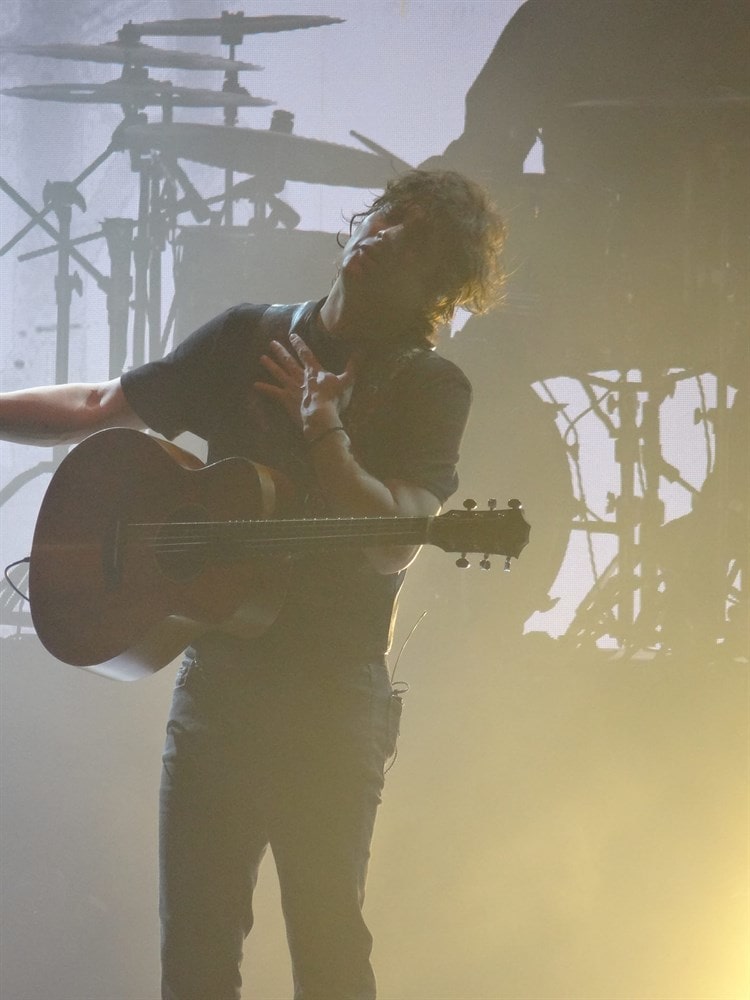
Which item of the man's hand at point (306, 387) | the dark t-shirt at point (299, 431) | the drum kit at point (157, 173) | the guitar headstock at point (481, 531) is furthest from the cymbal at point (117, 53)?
the guitar headstock at point (481, 531)

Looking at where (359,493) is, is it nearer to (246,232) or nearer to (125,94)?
(246,232)

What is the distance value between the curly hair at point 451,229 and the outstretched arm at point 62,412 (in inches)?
21.1

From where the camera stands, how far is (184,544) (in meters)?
1.44

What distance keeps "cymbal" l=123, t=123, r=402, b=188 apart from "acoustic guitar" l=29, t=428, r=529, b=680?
2.13 meters

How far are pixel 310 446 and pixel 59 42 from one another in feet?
9.12

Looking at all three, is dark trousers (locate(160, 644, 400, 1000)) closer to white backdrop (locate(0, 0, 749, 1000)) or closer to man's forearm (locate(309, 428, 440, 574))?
man's forearm (locate(309, 428, 440, 574))

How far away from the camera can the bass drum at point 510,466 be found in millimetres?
3504

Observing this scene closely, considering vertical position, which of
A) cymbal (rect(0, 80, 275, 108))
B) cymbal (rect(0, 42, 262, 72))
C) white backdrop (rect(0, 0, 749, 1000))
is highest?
cymbal (rect(0, 42, 262, 72))

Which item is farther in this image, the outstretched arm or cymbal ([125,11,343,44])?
cymbal ([125,11,343,44])

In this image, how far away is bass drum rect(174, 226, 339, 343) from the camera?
3.55 metres

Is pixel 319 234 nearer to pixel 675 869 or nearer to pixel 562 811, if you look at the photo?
pixel 562 811

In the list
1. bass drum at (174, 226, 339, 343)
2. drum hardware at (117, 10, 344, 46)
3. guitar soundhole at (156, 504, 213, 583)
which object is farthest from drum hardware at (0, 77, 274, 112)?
guitar soundhole at (156, 504, 213, 583)

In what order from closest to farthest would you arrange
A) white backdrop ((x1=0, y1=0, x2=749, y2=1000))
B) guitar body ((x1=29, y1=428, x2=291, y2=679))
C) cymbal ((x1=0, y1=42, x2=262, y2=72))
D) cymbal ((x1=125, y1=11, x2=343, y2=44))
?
guitar body ((x1=29, y1=428, x2=291, y2=679))
white backdrop ((x1=0, y1=0, x2=749, y2=1000))
cymbal ((x1=125, y1=11, x2=343, y2=44))
cymbal ((x1=0, y1=42, x2=262, y2=72))

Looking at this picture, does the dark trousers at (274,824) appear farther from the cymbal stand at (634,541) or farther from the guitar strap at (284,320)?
the cymbal stand at (634,541)
